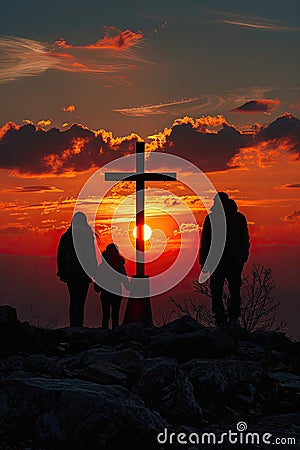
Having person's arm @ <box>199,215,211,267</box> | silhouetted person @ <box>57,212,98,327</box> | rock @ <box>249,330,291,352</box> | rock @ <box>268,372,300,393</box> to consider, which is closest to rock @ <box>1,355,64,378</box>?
rock @ <box>268,372,300,393</box>

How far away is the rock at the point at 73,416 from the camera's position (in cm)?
539

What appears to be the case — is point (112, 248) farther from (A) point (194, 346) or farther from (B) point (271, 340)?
(A) point (194, 346)

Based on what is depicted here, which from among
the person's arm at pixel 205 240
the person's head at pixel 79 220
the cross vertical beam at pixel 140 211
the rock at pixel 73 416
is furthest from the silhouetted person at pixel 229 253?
the rock at pixel 73 416

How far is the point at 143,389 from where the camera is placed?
681cm

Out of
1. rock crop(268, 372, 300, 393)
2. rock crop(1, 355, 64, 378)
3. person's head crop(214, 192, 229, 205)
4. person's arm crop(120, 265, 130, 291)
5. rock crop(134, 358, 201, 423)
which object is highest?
person's head crop(214, 192, 229, 205)

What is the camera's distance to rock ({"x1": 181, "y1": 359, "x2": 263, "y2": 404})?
7.20m

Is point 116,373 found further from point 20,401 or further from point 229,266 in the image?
point 229,266

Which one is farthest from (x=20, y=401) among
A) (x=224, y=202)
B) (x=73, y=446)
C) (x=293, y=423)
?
(x=224, y=202)

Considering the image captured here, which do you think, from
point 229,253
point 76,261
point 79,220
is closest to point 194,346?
point 229,253

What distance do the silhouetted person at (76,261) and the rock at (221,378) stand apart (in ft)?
20.7

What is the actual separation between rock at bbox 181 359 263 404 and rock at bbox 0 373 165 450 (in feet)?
4.73

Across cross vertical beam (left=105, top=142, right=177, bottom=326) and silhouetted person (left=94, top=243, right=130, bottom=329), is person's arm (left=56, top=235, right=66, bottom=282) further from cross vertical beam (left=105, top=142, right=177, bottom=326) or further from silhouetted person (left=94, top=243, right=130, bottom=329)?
cross vertical beam (left=105, top=142, right=177, bottom=326)

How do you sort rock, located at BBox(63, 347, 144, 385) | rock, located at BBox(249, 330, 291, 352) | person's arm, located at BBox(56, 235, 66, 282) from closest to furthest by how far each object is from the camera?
rock, located at BBox(63, 347, 144, 385) < rock, located at BBox(249, 330, 291, 352) < person's arm, located at BBox(56, 235, 66, 282)

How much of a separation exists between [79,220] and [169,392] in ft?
24.4
